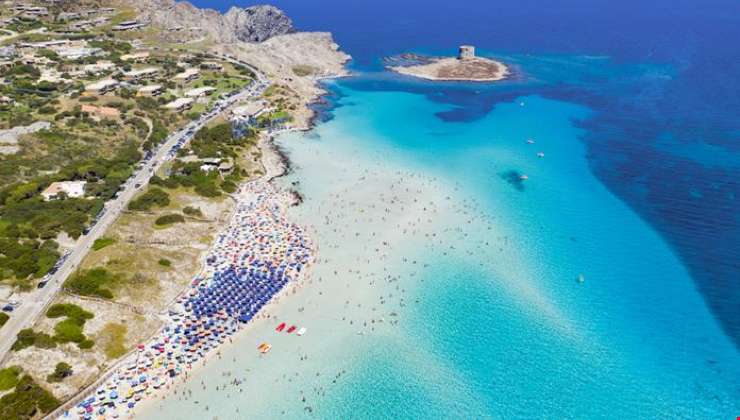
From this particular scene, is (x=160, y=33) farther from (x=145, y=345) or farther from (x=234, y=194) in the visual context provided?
(x=145, y=345)

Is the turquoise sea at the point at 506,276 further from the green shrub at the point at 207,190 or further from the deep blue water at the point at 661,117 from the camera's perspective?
the green shrub at the point at 207,190

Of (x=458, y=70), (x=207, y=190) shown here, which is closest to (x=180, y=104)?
(x=207, y=190)

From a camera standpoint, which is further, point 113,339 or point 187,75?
point 187,75

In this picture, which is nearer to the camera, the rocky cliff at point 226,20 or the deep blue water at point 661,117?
the deep blue water at point 661,117

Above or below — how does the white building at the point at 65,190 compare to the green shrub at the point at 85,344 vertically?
above

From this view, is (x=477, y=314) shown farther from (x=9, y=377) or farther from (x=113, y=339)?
(x=9, y=377)

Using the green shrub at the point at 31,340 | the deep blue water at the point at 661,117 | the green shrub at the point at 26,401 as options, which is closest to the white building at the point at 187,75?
the deep blue water at the point at 661,117

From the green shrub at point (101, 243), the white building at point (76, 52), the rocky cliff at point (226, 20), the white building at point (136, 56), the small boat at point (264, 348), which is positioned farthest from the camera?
the rocky cliff at point (226, 20)
